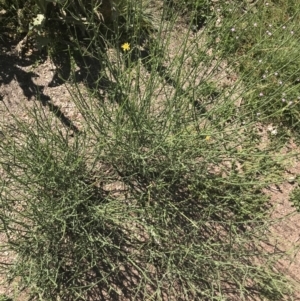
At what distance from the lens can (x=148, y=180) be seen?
246cm

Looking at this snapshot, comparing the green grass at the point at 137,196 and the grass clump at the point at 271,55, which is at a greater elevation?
the grass clump at the point at 271,55

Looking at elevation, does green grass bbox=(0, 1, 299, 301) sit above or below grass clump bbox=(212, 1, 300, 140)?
below

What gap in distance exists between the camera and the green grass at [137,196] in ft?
6.55

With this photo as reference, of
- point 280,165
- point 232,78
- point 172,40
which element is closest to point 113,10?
point 172,40

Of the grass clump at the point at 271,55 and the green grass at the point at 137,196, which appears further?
the grass clump at the point at 271,55

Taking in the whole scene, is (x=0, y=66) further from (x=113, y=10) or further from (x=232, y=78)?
(x=232, y=78)

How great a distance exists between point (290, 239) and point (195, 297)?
733 millimetres

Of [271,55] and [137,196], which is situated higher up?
[271,55]

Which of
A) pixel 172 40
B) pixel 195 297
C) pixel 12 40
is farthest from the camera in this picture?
pixel 172 40

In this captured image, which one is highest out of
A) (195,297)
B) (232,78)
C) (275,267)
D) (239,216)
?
(232,78)

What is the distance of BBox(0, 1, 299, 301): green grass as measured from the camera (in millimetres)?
1995

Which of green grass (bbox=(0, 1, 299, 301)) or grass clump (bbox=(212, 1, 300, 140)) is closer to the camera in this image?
green grass (bbox=(0, 1, 299, 301))

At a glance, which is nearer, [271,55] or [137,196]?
[137,196]

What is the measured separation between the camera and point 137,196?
241 centimetres
